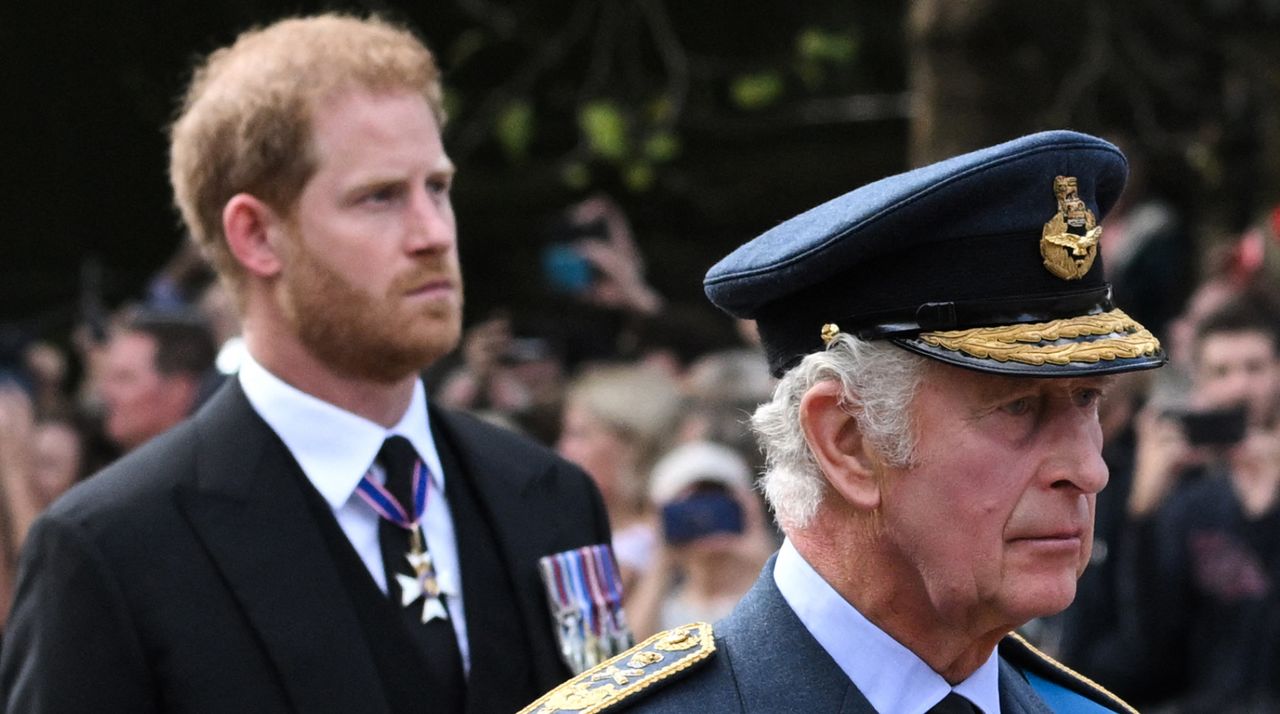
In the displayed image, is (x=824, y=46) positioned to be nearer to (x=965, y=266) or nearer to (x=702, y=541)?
(x=702, y=541)

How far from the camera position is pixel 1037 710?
8.48ft

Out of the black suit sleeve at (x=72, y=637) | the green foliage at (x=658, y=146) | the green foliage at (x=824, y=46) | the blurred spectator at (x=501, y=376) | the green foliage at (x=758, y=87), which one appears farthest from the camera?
the green foliage at (x=758, y=87)

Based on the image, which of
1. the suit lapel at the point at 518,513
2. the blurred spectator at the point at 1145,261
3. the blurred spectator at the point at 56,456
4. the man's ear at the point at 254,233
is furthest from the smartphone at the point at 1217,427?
the blurred spectator at the point at 56,456

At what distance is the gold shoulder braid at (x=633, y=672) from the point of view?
7.92ft

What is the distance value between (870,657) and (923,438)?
0.27 metres

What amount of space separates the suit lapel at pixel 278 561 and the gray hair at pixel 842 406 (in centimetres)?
85

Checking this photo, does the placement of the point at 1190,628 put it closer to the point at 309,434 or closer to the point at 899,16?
the point at 309,434

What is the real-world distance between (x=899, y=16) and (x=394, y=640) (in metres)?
8.09

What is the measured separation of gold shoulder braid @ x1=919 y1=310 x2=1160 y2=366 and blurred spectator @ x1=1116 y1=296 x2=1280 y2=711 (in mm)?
3834

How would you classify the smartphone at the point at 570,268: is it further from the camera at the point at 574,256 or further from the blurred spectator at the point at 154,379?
the blurred spectator at the point at 154,379

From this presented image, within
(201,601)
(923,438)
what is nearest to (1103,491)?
(201,601)

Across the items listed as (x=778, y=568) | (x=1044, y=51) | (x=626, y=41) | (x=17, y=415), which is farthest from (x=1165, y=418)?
(x=626, y=41)

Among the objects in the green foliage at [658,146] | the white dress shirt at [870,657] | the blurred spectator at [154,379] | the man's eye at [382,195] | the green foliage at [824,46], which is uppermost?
the green foliage at [824,46]

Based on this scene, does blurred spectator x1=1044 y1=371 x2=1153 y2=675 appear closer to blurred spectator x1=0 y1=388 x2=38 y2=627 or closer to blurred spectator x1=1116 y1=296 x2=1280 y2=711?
blurred spectator x1=1116 y1=296 x2=1280 y2=711
